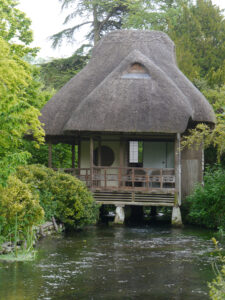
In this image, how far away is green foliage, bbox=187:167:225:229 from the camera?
17.8 metres

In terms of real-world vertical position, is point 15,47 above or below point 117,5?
below

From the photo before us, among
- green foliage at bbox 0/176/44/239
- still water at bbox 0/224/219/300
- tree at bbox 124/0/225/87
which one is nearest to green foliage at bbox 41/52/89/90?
tree at bbox 124/0/225/87

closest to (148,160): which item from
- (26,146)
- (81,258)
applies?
(26,146)

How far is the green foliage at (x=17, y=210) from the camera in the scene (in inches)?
516

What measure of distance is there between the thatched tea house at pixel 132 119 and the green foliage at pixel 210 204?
2.87ft

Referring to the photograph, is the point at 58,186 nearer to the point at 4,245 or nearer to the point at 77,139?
the point at 4,245

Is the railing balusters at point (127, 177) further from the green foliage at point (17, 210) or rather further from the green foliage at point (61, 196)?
the green foliage at point (17, 210)

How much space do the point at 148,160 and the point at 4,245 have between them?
10.8m

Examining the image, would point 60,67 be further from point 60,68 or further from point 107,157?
point 107,157

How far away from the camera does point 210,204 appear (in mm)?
18516

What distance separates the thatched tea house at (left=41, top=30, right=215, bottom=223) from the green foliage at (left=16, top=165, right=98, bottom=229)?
2420 mm

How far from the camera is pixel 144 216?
24.4 metres

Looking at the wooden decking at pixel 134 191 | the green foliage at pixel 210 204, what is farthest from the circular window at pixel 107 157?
the green foliage at pixel 210 204

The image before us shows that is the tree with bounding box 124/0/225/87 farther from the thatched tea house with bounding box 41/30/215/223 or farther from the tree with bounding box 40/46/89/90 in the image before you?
the tree with bounding box 40/46/89/90
